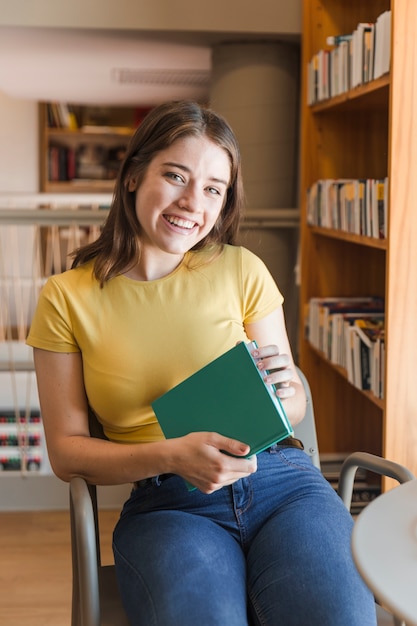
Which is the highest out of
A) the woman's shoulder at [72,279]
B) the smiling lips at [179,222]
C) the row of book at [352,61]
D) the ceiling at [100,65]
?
the ceiling at [100,65]

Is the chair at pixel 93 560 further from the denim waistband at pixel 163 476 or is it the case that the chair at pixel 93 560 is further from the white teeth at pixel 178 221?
the white teeth at pixel 178 221

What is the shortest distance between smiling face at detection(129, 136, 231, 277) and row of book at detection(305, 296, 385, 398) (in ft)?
3.33

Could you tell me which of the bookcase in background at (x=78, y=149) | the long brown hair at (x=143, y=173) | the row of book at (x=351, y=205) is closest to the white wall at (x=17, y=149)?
the bookcase in background at (x=78, y=149)

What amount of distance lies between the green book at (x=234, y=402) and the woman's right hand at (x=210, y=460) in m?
0.02

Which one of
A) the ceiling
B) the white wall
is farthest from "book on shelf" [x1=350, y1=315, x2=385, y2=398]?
the white wall

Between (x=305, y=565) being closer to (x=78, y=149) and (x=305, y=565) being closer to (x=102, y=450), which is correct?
(x=102, y=450)

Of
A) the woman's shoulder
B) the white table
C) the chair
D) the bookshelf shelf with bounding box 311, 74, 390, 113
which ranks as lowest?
the chair

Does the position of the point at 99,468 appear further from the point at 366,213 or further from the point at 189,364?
the point at 366,213

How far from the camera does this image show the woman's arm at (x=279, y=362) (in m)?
1.31

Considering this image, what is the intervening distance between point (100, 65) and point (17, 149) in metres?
2.88

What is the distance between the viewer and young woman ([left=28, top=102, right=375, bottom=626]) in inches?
48.4

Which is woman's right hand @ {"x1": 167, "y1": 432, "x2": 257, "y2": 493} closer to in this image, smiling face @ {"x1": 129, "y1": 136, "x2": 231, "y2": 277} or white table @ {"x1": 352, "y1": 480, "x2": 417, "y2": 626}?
white table @ {"x1": 352, "y1": 480, "x2": 417, "y2": 626}

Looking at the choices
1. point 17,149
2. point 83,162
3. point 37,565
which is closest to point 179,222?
point 37,565

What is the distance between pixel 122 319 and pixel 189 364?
0.44 ft
